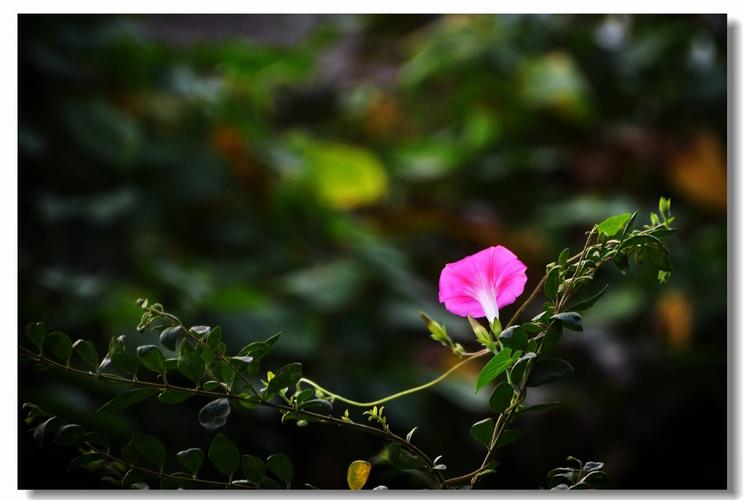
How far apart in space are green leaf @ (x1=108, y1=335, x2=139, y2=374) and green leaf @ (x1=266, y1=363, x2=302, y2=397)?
0.07 meters

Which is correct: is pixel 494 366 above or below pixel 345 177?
below

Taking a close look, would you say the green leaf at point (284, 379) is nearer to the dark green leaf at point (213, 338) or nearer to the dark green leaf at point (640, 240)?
the dark green leaf at point (213, 338)

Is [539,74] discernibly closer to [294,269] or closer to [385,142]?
[385,142]

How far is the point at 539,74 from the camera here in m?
1.63

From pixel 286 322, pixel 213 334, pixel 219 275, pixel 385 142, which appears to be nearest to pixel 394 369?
pixel 286 322

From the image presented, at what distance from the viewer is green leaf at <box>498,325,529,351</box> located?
1.26 ft

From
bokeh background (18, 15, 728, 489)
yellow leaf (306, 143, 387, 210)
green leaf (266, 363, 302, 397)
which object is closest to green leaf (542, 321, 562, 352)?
green leaf (266, 363, 302, 397)

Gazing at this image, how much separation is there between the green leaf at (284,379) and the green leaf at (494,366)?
87mm

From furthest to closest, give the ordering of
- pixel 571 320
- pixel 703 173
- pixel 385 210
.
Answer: pixel 385 210, pixel 703 173, pixel 571 320

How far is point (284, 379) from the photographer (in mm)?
401

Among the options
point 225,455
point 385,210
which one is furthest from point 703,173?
point 225,455

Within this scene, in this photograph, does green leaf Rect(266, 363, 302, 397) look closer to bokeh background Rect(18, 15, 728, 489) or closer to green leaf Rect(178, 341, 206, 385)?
green leaf Rect(178, 341, 206, 385)

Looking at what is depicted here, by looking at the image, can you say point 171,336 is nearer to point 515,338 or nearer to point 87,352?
point 87,352

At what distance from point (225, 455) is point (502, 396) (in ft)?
0.47
